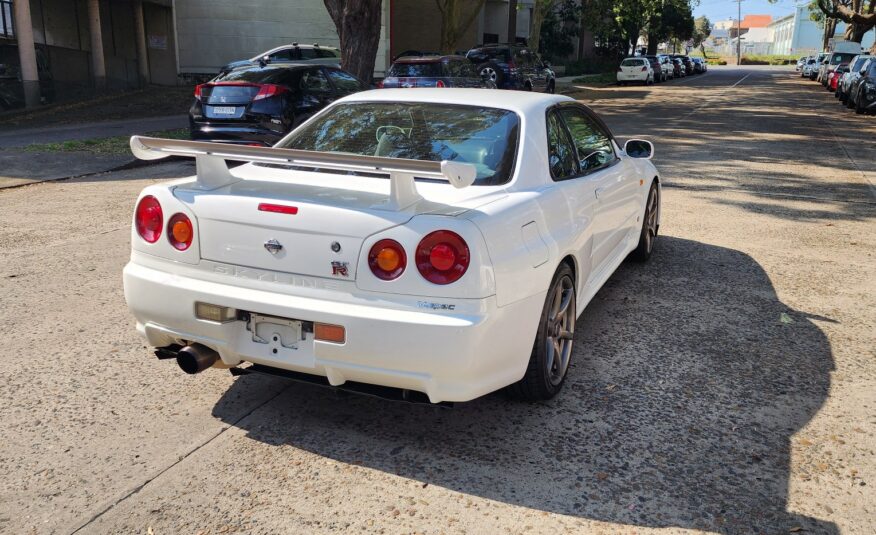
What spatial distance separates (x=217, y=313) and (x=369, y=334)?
763 mm

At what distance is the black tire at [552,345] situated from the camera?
3.87 meters

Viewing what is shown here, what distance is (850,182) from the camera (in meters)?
11.5

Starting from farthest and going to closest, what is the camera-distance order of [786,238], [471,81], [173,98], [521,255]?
[173,98], [471,81], [786,238], [521,255]

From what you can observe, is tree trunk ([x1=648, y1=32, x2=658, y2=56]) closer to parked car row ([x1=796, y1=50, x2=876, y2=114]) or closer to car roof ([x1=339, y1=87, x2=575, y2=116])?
parked car row ([x1=796, y1=50, x2=876, y2=114])

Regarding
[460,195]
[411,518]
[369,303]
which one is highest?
[460,195]

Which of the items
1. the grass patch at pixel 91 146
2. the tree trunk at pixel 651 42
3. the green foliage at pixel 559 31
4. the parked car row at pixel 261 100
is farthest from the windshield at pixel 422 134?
the tree trunk at pixel 651 42

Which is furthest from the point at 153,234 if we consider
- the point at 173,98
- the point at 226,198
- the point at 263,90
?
the point at 173,98

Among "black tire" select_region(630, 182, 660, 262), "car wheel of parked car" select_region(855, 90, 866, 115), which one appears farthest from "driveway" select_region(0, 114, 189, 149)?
"car wheel of parked car" select_region(855, 90, 866, 115)

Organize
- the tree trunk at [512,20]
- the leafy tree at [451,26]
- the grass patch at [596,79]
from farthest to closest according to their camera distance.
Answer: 1. the tree trunk at [512,20]
2. the grass patch at [596,79]
3. the leafy tree at [451,26]

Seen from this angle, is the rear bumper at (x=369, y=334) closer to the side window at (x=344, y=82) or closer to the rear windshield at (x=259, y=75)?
the rear windshield at (x=259, y=75)

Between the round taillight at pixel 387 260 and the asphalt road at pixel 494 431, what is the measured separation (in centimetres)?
89

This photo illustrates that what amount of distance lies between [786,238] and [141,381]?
6393 mm

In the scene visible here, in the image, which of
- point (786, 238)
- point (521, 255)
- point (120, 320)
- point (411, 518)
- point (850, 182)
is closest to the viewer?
point (411, 518)

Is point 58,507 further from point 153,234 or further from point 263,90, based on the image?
point 263,90
